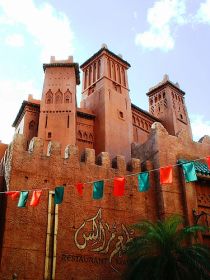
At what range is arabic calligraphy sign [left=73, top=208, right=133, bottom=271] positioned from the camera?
1178 cm

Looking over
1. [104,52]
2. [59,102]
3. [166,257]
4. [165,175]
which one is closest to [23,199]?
[165,175]

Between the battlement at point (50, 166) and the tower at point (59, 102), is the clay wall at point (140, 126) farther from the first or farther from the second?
the battlement at point (50, 166)

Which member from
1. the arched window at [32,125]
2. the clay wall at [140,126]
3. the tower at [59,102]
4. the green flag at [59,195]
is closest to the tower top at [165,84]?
the clay wall at [140,126]

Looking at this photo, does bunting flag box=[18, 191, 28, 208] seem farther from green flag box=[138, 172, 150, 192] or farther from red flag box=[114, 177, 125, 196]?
green flag box=[138, 172, 150, 192]

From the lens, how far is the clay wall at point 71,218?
10.7 m

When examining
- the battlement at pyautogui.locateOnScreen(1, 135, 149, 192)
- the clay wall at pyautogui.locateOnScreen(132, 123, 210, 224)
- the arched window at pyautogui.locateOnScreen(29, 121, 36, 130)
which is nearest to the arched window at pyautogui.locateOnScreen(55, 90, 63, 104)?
the arched window at pyautogui.locateOnScreen(29, 121, 36, 130)

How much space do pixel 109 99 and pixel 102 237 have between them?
13945 millimetres

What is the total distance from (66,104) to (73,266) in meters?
13.1

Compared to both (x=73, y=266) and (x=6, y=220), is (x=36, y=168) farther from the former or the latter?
(x=73, y=266)

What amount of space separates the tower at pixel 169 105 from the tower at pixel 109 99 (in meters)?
4.56

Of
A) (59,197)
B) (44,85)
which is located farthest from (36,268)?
(44,85)

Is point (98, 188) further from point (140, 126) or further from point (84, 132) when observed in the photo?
point (140, 126)

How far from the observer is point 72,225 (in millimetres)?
11781

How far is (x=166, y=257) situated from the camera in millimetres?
10508
